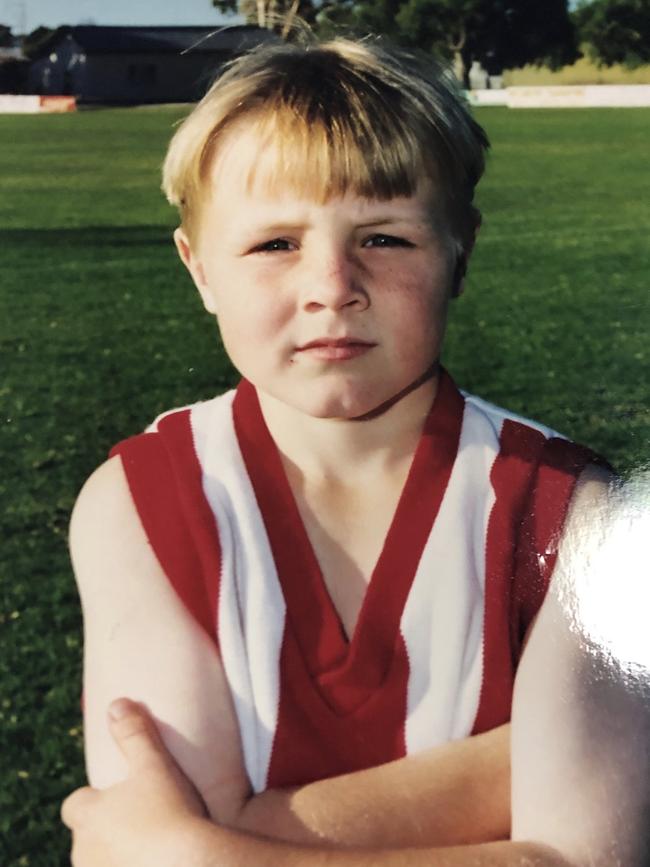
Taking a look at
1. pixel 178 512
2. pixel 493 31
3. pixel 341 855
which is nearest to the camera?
pixel 341 855

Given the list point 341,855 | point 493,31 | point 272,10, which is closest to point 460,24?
point 493,31

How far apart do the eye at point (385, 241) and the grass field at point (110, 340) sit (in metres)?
0.34

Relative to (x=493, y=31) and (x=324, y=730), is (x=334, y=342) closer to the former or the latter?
(x=324, y=730)

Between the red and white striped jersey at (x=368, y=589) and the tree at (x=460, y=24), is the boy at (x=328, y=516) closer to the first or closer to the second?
the red and white striped jersey at (x=368, y=589)

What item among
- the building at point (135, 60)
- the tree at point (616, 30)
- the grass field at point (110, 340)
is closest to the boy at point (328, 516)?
the building at point (135, 60)

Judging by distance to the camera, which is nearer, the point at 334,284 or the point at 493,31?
the point at 334,284

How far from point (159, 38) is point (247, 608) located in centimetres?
67

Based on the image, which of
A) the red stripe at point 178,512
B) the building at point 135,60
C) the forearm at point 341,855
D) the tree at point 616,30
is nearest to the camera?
the forearm at point 341,855

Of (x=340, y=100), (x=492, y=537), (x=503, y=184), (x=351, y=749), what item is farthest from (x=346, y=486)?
(x=503, y=184)

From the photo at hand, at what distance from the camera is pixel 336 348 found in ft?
3.43

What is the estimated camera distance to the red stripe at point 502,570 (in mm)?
1103

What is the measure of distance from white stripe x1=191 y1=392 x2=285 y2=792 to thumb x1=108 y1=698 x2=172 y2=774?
0.09 metres

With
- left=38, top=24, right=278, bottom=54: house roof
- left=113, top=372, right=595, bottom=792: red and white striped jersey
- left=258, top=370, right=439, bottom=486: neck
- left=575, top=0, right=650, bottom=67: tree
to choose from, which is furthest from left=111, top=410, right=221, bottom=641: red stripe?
left=575, top=0, right=650, bottom=67: tree

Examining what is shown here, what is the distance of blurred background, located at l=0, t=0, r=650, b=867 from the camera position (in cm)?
127
